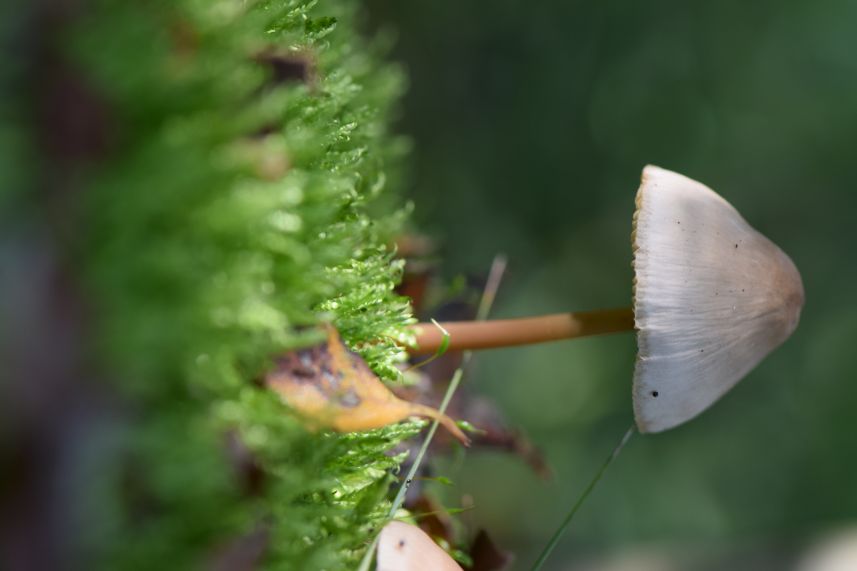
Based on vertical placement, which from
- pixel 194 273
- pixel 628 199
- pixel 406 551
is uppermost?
pixel 194 273

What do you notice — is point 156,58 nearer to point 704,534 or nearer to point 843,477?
point 704,534

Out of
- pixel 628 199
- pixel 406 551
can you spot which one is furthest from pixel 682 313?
pixel 628 199

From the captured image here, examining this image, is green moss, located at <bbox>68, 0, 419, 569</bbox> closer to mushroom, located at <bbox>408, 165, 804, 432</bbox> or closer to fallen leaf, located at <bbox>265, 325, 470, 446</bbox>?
fallen leaf, located at <bbox>265, 325, 470, 446</bbox>

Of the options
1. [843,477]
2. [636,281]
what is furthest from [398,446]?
[843,477]

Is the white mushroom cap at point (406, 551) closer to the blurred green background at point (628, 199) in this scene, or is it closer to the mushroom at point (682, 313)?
the mushroom at point (682, 313)

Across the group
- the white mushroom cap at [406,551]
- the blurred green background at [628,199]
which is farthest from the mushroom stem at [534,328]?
the blurred green background at [628,199]

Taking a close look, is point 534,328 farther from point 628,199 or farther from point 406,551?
point 628,199
